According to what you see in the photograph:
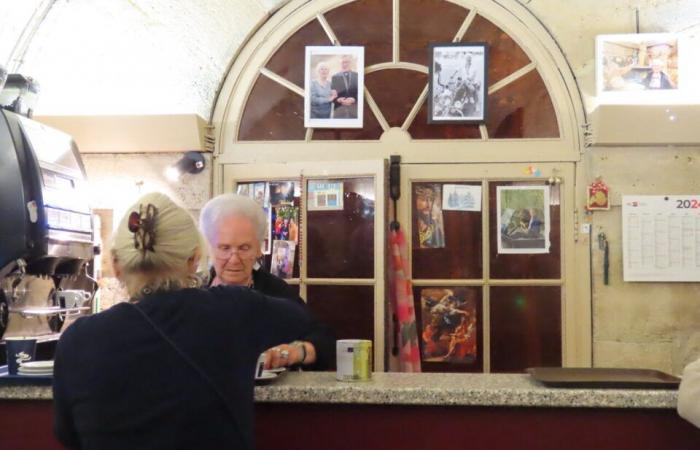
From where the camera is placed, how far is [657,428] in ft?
5.66

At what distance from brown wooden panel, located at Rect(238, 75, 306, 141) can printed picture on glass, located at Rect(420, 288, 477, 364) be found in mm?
1155

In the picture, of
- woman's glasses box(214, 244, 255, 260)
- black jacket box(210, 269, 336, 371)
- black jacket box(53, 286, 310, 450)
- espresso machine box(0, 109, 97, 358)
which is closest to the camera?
black jacket box(53, 286, 310, 450)

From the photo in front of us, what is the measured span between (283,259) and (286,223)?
0.63 ft

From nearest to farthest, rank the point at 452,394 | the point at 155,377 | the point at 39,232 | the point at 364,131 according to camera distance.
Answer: the point at 155,377 < the point at 452,394 < the point at 39,232 < the point at 364,131

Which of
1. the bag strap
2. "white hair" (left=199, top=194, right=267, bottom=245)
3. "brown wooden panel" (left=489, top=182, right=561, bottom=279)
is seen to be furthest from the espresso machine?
"brown wooden panel" (left=489, top=182, right=561, bottom=279)

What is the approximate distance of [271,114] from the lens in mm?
3848

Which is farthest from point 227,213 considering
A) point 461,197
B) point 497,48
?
point 497,48

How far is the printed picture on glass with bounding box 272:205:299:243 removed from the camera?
377cm

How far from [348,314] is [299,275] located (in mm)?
331

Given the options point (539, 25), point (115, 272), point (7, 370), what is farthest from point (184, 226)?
point (539, 25)

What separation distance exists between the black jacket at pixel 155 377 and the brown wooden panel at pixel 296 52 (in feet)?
8.76

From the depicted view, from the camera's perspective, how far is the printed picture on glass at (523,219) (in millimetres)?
3662

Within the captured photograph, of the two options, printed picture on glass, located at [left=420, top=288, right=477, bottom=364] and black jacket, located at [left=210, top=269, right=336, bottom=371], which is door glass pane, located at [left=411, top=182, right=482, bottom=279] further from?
black jacket, located at [left=210, top=269, right=336, bottom=371]

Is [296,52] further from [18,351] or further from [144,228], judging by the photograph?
[144,228]
